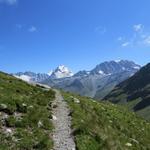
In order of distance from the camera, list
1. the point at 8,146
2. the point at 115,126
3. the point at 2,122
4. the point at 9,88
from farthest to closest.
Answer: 1. the point at 9,88
2. the point at 115,126
3. the point at 2,122
4. the point at 8,146

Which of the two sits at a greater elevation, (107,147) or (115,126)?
(115,126)

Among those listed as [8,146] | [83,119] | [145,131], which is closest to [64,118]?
[83,119]

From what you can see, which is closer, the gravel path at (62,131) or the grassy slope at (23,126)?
the grassy slope at (23,126)

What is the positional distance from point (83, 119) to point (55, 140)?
7.99 m

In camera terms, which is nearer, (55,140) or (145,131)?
(55,140)

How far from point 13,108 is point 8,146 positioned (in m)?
7.29

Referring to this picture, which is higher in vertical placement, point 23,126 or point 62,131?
point 23,126

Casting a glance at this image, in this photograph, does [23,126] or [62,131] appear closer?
[23,126]

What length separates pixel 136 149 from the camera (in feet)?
86.7

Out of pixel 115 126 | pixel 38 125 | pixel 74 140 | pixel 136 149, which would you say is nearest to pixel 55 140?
pixel 74 140

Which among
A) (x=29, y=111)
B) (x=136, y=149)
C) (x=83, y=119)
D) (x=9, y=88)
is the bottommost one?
(x=136, y=149)

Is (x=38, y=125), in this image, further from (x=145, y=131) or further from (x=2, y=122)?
(x=145, y=131)

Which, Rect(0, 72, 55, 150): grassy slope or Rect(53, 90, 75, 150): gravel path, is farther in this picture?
Rect(53, 90, 75, 150): gravel path

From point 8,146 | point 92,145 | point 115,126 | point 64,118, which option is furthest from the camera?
point 115,126
